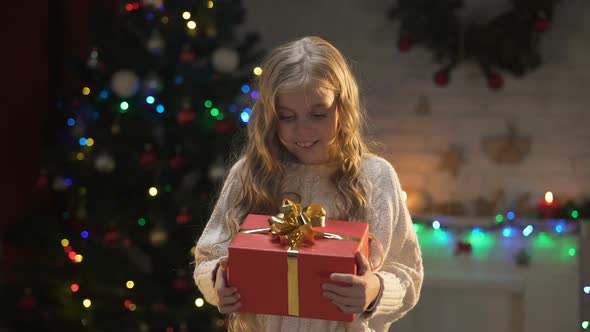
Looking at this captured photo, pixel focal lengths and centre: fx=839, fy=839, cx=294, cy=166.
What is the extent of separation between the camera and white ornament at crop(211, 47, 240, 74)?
141 inches

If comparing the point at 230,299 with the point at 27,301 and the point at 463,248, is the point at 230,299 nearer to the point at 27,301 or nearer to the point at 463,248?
the point at 27,301

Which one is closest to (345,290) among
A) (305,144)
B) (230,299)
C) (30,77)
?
(230,299)

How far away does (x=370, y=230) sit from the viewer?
1972mm

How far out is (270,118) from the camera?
6.28 ft

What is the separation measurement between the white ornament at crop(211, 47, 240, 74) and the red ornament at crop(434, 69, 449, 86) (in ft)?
3.49

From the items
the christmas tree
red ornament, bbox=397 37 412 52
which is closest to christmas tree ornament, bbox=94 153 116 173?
the christmas tree

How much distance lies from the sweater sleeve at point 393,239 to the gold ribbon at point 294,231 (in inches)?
8.7

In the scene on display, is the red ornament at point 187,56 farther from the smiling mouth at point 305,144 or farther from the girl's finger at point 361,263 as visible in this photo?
the girl's finger at point 361,263

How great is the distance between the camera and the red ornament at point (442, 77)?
408 cm

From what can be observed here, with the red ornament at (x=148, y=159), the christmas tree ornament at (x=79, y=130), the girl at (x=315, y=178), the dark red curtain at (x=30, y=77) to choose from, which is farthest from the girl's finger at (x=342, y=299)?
the dark red curtain at (x=30, y=77)

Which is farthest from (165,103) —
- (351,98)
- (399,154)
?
(351,98)

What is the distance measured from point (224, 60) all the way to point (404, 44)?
972mm

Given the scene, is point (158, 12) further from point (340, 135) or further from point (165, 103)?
point (340, 135)

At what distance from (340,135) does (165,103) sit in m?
1.81
